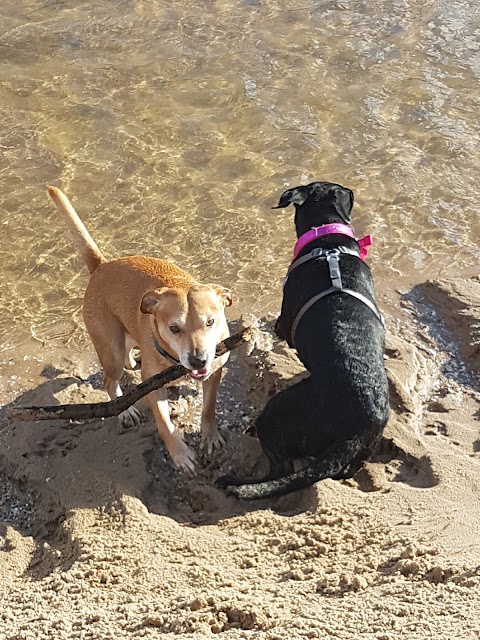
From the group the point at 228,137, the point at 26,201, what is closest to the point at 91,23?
the point at 228,137

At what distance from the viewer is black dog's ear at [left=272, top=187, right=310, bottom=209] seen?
5707 mm

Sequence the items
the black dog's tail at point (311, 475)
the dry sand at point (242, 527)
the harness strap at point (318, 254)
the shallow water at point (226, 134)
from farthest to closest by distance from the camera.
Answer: the shallow water at point (226, 134) < the harness strap at point (318, 254) < the black dog's tail at point (311, 475) < the dry sand at point (242, 527)

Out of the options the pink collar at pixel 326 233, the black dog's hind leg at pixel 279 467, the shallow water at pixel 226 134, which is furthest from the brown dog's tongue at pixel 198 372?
the shallow water at pixel 226 134

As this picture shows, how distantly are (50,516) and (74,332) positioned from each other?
6.74 feet

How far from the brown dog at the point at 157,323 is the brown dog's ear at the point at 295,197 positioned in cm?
120

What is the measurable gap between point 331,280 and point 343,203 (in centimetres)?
120

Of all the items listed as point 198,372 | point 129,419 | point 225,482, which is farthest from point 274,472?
point 129,419

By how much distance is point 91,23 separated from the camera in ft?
34.3

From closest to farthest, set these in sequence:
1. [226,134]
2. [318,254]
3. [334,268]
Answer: [334,268] → [318,254] → [226,134]

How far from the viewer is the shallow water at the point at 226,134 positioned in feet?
22.1

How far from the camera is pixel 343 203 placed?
226 inches

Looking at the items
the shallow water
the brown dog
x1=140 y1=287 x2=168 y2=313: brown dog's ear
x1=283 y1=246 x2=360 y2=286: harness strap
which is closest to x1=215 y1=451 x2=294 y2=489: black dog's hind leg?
the brown dog

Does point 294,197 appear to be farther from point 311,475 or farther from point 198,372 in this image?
point 311,475

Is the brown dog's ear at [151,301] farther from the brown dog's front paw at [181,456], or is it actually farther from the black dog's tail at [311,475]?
the black dog's tail at [311,475]
